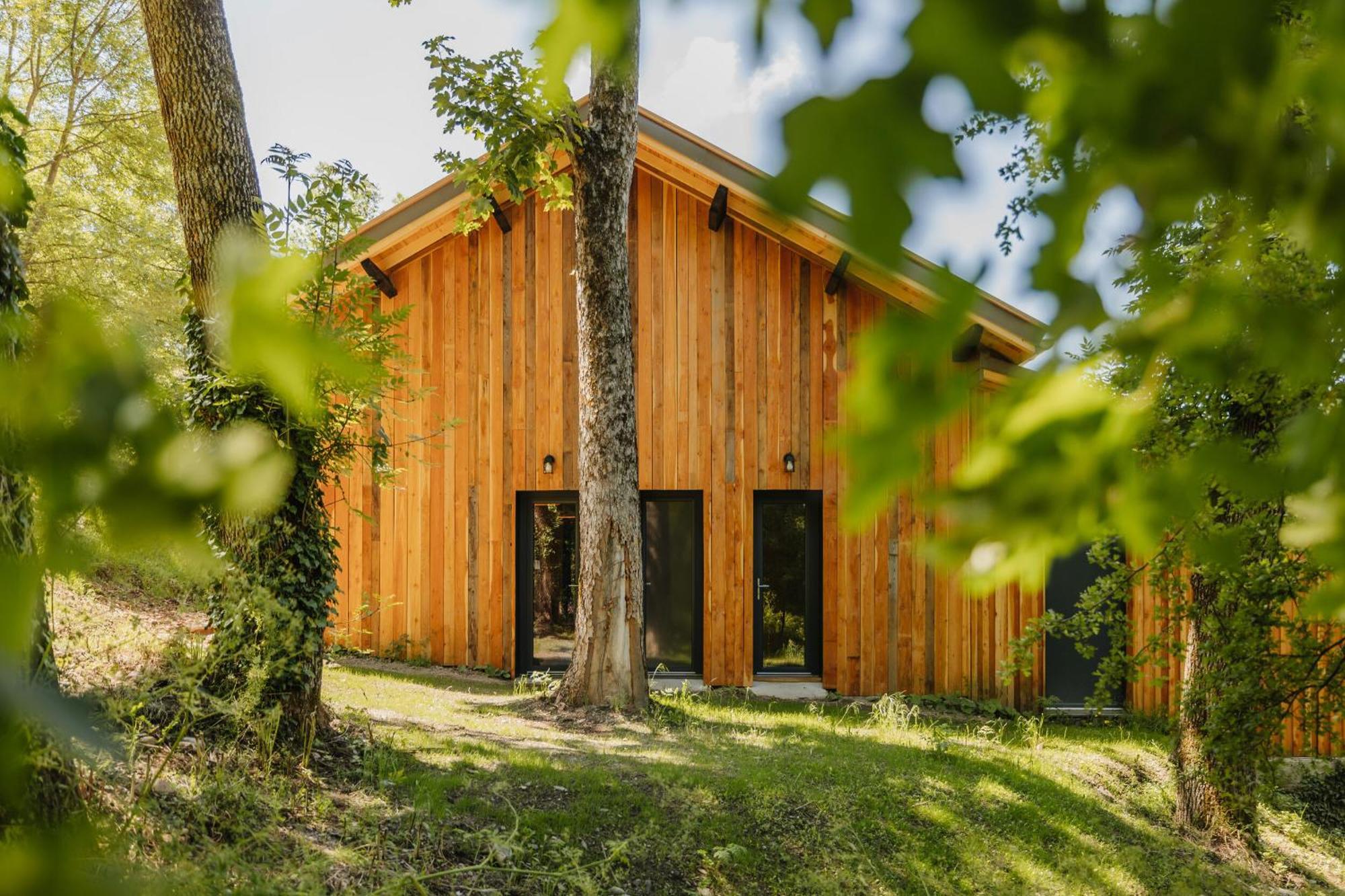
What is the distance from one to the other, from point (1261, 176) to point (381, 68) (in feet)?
14.5

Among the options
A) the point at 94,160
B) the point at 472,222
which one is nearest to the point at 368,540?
the point at 472,222

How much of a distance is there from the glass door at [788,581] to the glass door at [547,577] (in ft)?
7.11

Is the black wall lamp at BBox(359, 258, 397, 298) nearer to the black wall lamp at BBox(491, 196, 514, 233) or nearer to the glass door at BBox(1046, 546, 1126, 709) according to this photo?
the black wall lamp at BBox(491, 196, 514, 233)

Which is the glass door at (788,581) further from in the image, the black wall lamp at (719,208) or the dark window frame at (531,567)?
the black wall lamp at (719,208)

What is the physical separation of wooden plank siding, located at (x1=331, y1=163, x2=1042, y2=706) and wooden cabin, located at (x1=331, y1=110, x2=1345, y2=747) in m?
0.02

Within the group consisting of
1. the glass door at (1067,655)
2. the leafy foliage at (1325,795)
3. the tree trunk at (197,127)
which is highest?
the tree trunk at (197,127)

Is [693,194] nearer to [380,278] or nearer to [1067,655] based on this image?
[380,278]

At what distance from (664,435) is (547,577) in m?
2.18

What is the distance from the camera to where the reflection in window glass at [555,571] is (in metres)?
9.79

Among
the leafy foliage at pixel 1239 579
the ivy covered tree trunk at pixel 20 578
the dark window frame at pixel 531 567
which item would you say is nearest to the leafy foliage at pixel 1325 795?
the leafy foliage at pixel 1239 579

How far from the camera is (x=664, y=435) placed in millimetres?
9688

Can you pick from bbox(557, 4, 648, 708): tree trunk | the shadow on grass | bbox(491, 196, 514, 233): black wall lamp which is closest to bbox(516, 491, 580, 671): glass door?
bbox(557, 4, 648, 708): tree trunk

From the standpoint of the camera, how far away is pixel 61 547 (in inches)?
20.1

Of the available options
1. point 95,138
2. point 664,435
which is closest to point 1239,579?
point 664,435
